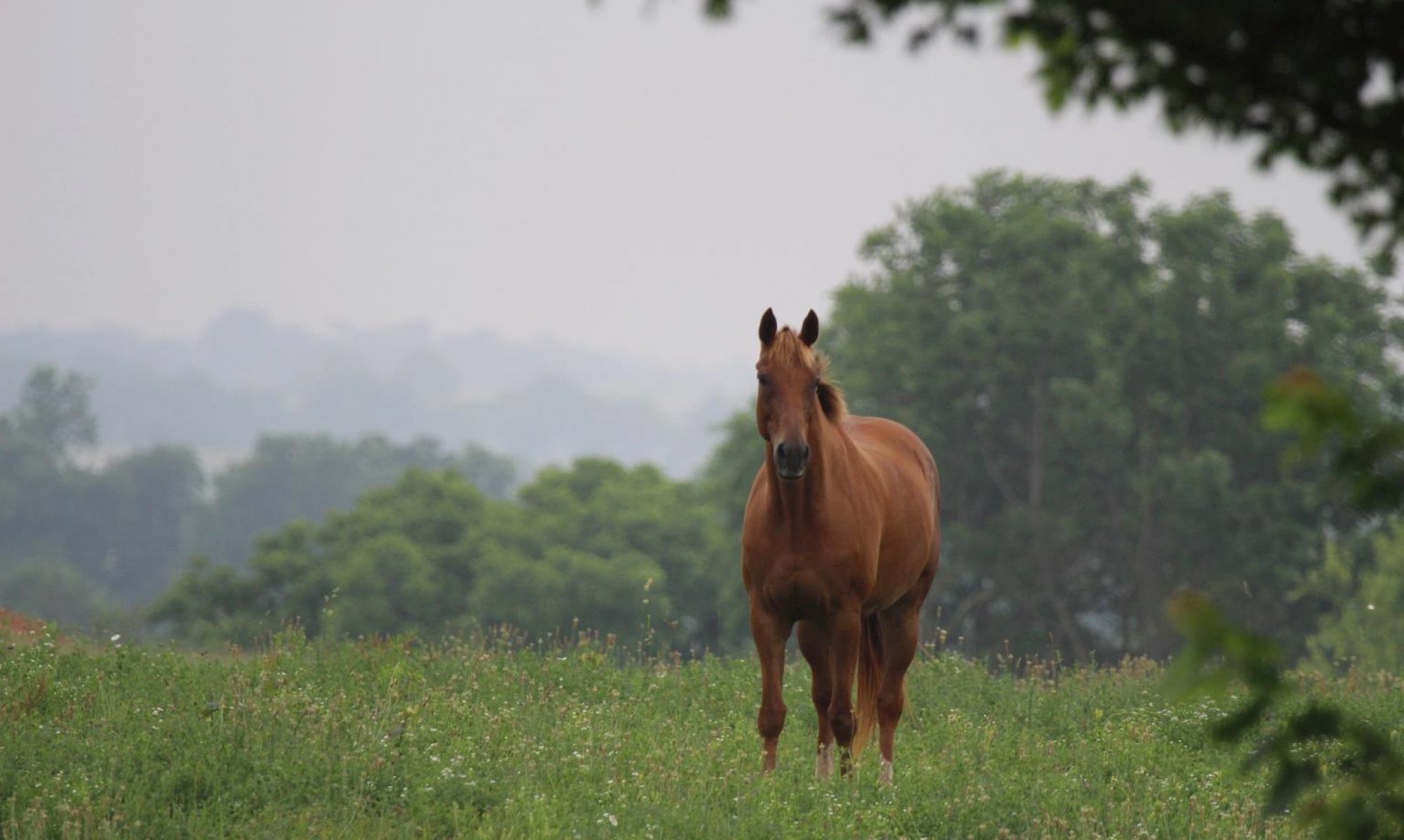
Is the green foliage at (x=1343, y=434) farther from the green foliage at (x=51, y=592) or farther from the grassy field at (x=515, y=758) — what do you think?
the green foliage at (x=51, y=592)

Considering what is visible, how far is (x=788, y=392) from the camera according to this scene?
32.3 feet

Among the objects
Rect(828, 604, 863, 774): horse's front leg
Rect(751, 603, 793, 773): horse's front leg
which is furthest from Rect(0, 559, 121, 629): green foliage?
Rect(828, 604, 863, 774): horse's front leg

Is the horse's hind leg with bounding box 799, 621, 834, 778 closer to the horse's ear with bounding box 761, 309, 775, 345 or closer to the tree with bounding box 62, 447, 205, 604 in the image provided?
the horse's ear with bounding box 761, 309, 775, 345

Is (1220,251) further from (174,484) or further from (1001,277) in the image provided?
(174,484)

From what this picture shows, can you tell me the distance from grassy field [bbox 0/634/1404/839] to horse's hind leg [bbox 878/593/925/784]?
0.26 metres

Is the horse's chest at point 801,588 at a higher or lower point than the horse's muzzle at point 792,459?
lower

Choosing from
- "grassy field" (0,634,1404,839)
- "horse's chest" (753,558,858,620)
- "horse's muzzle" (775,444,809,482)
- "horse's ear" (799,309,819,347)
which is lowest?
"grassy field" (0,634,1404,839)

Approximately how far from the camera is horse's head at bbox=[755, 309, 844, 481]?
9625 mm

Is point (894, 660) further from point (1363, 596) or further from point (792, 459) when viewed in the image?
point (1363, 596)

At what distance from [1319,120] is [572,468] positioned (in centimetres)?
6763

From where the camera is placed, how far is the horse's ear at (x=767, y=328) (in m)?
10.1

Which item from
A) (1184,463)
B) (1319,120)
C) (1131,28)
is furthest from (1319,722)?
(1184,463)

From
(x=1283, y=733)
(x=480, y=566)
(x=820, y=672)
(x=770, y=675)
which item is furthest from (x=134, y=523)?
(x=1283, y=733)

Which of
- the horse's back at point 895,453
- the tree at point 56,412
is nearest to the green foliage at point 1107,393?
the horse's back at point 895,453
